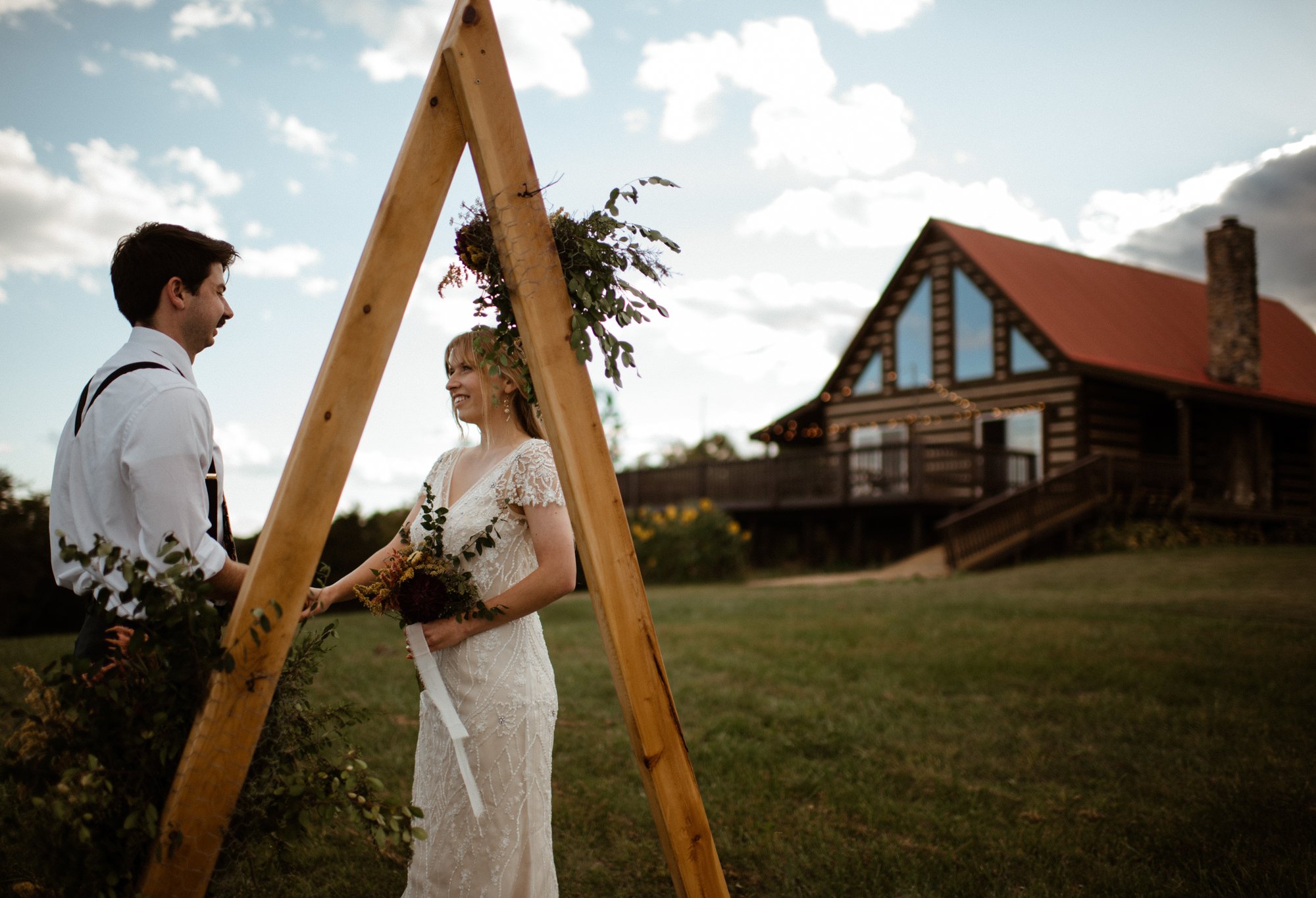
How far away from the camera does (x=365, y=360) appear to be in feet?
7.59

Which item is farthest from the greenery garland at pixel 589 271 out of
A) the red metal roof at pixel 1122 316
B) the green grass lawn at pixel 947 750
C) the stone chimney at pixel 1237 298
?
the stone chimney at pixel 1237 298

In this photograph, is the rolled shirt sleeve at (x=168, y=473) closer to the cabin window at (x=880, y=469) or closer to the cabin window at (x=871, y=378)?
the cabin window at (x=880, y=469)

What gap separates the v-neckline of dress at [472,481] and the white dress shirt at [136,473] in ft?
2.88

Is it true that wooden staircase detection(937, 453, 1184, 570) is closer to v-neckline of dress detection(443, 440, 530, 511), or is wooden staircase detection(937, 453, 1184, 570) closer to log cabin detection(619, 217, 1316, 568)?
log cabin detection(619, 217, 1316, 568)

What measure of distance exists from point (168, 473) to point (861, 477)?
1759cm

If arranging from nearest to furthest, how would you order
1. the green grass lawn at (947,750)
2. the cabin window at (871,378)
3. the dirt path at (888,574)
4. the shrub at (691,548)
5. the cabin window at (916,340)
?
1. the green grass lawn at (947,750)
2. the dirt path at (888,574)
3. the shrub at (691,548)
4. the cabin window at (916,340)
5. the cabin window at (871,378)

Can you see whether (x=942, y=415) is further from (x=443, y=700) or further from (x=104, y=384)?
(x=104, y=384)

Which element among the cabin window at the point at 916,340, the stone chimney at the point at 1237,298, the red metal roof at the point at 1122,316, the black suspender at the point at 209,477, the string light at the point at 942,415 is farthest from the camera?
the cabin window at the point at 916,340

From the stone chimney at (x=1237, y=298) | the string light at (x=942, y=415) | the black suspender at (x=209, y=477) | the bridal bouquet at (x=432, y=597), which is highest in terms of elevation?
the stone chimney at (x=1237, y=298)

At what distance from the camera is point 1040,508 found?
1689 centimetres

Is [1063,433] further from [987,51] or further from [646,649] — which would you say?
[646,649]

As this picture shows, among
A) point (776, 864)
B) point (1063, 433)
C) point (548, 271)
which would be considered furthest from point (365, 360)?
point (1063, 433)

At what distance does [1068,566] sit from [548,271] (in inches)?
552

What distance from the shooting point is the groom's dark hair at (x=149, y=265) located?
2.35m
